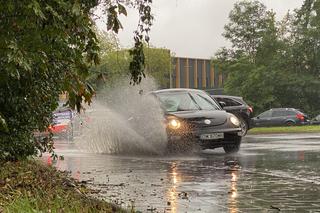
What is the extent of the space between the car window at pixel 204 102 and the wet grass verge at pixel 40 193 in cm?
685

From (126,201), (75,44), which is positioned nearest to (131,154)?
(126,201)

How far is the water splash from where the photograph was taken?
46.8 feet

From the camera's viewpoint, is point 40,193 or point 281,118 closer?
point 40,193

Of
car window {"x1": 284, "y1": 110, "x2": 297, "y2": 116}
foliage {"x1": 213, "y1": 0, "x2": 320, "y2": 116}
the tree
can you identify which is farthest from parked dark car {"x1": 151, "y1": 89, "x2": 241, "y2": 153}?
the tree

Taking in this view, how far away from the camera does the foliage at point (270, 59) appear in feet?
183

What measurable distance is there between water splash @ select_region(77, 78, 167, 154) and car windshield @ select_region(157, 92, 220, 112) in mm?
264

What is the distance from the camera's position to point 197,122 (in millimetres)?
13844

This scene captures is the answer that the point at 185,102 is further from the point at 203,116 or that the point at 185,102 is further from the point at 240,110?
the point at 240,110

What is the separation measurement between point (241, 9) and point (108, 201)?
52.9 metres

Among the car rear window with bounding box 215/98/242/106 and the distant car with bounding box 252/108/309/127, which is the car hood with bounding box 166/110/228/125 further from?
the distant car with bounding box 252/108/309/127

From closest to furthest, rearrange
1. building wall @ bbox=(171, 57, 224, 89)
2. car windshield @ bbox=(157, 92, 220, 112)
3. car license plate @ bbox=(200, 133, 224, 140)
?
1. car license plate @ bbox=(200, 133, 224, 140)
2. car windshield @ bbox=(157, 92, 220, 112)
3. building wall @ bbox=(171, 57, 224, 89)

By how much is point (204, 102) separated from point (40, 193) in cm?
954

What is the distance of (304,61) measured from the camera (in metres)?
59.0

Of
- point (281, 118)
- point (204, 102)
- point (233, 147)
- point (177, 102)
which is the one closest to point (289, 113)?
point (281, 118)
